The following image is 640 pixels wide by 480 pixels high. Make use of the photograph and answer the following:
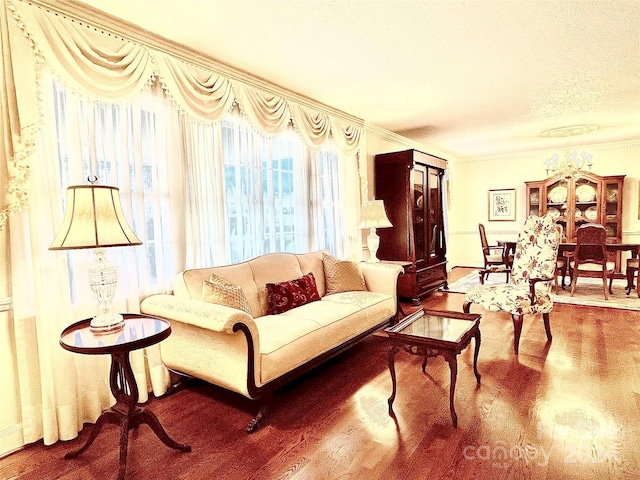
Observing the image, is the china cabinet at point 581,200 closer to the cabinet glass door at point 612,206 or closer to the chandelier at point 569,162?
the cabinet glass door at point 612,206

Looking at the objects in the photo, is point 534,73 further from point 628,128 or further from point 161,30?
point 628,128

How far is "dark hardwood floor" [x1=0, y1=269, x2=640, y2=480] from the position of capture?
6.01 feet

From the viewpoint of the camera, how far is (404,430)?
7.03ft

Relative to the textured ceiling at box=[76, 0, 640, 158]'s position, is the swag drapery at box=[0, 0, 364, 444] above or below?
below

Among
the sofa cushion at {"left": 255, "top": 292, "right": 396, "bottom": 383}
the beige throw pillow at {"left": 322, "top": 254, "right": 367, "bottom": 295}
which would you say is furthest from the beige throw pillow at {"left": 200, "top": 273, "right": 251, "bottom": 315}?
the beige throw pillow at {"left": 322, "top": 254, "right": 367, "bottom": 295}

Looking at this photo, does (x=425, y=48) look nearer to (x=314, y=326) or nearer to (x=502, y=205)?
(x=314, y=326)

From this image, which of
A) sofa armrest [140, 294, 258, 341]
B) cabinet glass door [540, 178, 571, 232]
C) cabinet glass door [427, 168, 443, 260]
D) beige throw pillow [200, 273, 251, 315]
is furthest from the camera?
cabinet glass door [540, 178, 571, 232]

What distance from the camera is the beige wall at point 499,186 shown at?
6812 mm

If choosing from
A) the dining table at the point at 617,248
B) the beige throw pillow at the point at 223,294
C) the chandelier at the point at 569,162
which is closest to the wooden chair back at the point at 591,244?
the dining table at the point at 617,248

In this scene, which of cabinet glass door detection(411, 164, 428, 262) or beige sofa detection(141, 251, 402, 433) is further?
cabinet glass door detection(411, 164, 428, 262)

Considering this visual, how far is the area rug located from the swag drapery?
500 cm

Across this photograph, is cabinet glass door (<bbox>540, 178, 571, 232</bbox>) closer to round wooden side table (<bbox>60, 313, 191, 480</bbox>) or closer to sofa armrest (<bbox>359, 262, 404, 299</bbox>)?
sofa armrest (<bbox>359, 262, 404, 299</bbox>)

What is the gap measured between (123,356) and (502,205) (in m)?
7.94

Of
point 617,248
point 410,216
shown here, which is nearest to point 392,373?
point 410,216
